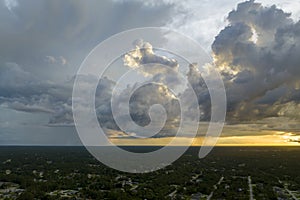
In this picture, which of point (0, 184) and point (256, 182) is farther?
point (256, 182)

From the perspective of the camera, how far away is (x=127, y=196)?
64625 mm

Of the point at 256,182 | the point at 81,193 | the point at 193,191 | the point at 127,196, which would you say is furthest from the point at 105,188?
the point at 256,182

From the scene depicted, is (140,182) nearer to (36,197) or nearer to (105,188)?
(105,188)

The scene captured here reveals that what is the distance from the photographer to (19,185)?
83.4 metres

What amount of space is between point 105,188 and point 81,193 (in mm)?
9004

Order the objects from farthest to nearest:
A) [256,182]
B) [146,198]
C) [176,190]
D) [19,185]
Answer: [256,182]
[19,185]
[176,190]
[146,198]

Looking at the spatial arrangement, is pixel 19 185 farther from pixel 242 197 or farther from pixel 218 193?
pixel 242 197

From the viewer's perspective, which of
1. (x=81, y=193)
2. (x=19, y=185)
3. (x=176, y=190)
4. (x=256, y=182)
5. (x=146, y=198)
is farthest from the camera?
(x=256, y=182)

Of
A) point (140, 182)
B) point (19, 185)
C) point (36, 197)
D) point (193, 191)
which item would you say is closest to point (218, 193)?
point (193, 191)

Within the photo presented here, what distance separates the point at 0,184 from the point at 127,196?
38486 millimetres

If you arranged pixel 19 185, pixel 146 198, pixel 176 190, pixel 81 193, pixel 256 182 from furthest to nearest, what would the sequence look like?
pixel 256 182 → pixel 19 185 → pixel 176 190 → pixel 81 193 → pixel 146 198

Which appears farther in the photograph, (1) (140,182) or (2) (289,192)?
(1) (140,182)

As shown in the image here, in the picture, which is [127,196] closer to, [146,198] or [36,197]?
[146,198]

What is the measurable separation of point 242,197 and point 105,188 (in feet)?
103
